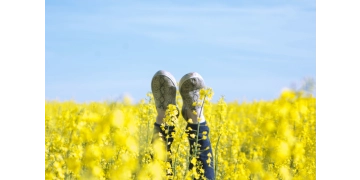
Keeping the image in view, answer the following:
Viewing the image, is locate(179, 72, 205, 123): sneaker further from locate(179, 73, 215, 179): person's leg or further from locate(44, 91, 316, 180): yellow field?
locate(44, 91, 316, 180): yellow field

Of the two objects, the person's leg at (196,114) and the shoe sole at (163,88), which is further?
the shoe sole at (163,88)

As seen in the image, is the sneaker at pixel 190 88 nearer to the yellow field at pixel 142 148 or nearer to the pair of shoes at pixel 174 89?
the pair of shoes at pixel 174 89

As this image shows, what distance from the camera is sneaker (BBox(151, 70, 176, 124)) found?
108 inches

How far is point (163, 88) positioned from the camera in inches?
108

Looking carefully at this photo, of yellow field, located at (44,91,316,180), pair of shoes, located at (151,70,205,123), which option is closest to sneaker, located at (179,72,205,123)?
pair of shoes, located at (151,70,205,123)

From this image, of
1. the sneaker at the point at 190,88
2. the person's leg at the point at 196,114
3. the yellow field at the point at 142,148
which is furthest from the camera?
the sneaker at the point at 190,88

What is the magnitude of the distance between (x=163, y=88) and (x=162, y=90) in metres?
0.02

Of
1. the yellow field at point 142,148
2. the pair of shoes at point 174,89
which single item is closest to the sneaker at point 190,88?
the pair of shoes at point 174,89

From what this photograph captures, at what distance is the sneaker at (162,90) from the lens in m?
2.73

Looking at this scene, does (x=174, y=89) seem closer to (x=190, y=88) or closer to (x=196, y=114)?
(x=190, y=88)
